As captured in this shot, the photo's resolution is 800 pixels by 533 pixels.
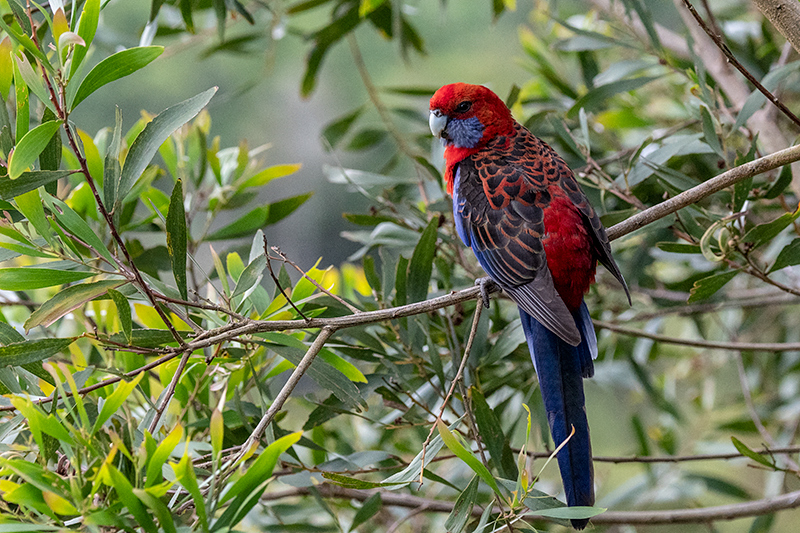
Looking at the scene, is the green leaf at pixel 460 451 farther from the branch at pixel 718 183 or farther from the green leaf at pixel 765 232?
the green leaf at pixel 765 232

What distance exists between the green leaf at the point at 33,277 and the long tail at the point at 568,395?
2.28 ft

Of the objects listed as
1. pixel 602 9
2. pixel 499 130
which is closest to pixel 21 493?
pixel 499 130

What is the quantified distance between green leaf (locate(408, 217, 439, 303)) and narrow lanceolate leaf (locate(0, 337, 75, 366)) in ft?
1.83

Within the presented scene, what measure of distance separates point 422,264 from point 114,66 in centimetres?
57

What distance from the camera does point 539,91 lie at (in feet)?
6.10

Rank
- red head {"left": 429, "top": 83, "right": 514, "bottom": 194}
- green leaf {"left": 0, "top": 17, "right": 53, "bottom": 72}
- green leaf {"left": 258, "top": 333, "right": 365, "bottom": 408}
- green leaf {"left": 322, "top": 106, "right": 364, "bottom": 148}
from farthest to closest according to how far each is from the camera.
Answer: green leaf {"left": 322, "top": 106, "right": 364, "bottom": 148}
red head {"left": 429, "top": 83, "right": 514, "bottom": 194}
green leaf {"left": 258, "top": 333, "right": 365, "bottom": 408}
green leaf {"left": 0, "top": 17, "right": 53, "bottom": 72}

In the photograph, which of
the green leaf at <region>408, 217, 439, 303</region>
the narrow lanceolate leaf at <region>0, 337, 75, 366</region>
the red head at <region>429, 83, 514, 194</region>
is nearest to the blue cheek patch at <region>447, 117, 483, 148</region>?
the red head at <region>429, 83, 514, 194</region>

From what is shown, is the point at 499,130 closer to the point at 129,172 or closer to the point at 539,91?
the point at 539,91

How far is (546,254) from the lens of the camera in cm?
110

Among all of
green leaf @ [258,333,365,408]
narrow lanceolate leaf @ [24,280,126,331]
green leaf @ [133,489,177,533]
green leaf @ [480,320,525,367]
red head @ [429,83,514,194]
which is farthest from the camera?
red head @ [429,83,514,194]

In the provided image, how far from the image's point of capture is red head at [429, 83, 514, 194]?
1.37 meters

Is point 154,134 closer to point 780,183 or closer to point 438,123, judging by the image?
point 438,123

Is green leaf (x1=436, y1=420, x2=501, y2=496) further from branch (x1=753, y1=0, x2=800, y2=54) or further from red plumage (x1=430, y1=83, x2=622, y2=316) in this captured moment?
branch (x1=753, y1=0, x2=800, y2=54)

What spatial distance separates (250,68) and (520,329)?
447 centimetres
